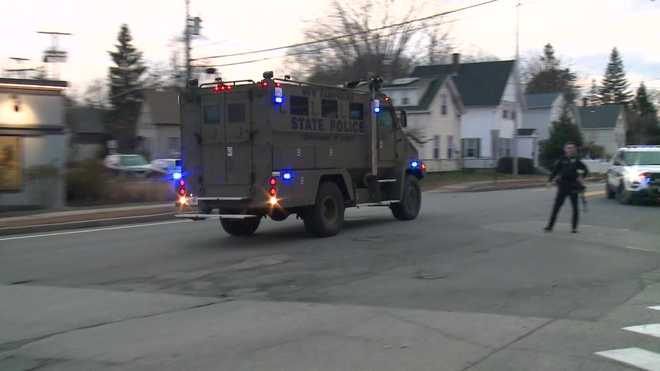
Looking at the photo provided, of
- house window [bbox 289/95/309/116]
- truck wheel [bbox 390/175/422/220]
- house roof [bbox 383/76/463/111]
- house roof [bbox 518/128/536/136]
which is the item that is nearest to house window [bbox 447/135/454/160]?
house roof [bbox 383/76/463/111]

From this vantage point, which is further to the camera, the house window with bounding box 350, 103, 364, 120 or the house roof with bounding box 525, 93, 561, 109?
the house roof with bounding box 525, 93, 561, 109

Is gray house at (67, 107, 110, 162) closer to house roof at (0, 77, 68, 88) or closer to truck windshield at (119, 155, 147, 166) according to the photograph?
truck windshield at (119, 155, 147, 166)

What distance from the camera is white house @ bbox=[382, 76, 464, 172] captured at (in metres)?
43.8

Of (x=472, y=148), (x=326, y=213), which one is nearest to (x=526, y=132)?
(x=472, y=148)

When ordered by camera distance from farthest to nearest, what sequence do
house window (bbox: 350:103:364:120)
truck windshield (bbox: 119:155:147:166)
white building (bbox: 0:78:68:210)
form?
truck windshield (bbox: 119:155:147:166), white building (bbox: 0:78:68:210), house window (bbox: 350:103:364:120)

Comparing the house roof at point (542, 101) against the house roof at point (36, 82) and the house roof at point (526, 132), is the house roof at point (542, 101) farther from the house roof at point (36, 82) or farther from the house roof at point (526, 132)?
the house roof at point (36, 82)

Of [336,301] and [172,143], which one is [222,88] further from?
[172,143]

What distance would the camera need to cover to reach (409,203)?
619 inches

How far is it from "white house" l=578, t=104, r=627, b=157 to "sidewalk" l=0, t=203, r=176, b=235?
57964 millimetres

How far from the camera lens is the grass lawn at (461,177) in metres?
35.2

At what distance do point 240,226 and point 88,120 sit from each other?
53433 millimetres

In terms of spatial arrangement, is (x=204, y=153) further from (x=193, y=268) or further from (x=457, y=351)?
(x=457, y=351)

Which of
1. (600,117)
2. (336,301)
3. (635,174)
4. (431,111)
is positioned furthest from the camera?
(600,117)

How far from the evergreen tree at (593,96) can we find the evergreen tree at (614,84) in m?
1.17
